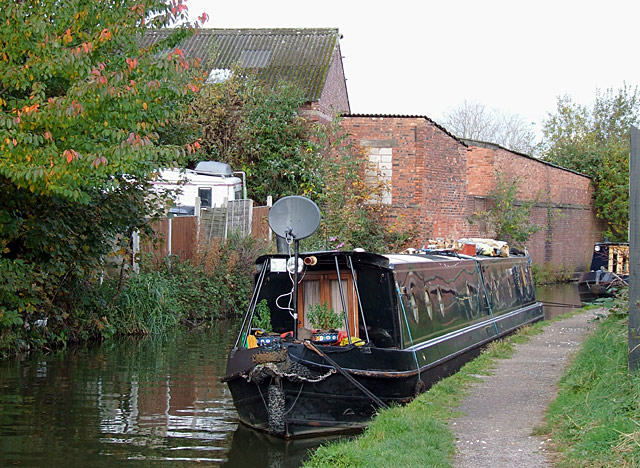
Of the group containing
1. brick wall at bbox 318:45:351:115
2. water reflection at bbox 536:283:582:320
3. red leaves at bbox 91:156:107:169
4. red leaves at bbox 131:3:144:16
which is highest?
brick wall at bbox 318:45:351:115

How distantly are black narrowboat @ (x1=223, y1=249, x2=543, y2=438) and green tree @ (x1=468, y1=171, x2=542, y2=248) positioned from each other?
62.2 ft

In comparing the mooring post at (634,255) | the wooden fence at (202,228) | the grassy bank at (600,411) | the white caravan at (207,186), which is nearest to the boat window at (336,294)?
the grassy bank at (600,411)

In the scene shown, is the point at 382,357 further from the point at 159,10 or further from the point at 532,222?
the point at 532,222

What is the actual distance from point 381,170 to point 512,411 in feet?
62.1

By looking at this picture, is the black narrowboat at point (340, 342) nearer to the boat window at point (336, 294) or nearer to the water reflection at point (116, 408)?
the boat window at point (336, 294)

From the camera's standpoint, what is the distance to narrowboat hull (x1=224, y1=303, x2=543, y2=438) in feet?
30.7

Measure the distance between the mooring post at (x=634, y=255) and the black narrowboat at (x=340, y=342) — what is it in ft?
10.5

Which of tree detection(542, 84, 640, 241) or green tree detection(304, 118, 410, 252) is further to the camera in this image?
tree detection(542, 84, 640, 241)

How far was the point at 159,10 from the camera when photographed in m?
11.9

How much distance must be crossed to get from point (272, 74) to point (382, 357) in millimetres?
20487

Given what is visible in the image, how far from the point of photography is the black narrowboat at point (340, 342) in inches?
372

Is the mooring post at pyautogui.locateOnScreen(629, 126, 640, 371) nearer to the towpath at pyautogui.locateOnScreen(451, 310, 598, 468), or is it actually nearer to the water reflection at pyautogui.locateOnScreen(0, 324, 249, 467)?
the towpath at pyautogui.locateOnScreen(451, 310, 598, 468)

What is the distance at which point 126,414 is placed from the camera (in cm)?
1038

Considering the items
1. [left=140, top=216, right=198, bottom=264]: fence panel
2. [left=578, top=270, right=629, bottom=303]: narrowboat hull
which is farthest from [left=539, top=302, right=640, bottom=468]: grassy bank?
[left=578, top=270, right=629, bottom=303]: narrowboat hull
